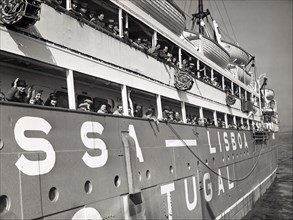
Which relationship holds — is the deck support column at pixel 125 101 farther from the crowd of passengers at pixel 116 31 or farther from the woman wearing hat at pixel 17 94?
the woman wearing hat at pixel 17 94

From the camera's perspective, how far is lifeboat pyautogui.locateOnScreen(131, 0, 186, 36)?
35.1ft

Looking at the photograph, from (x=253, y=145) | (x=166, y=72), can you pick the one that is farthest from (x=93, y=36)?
(x=253, y=145)

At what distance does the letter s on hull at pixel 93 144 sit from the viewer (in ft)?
19.7

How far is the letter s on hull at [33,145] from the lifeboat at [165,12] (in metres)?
6.25

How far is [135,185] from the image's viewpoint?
726 centimetres

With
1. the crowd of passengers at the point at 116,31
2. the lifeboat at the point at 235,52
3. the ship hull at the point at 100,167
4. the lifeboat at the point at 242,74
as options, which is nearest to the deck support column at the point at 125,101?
the ship hull at the point at 100,167

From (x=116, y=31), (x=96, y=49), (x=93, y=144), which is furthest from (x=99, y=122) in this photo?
(x=116, y=31)

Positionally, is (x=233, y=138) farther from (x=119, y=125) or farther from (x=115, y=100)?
(x=119, y=125)

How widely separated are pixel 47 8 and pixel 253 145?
61.7 feet

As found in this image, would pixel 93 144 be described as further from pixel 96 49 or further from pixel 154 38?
pixel 154 38

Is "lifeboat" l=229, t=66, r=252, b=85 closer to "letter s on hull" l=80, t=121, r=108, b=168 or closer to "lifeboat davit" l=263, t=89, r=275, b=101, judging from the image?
"lifeboat davit" l=263, t=89, r=275, b=101

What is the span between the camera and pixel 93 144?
20.4 ft

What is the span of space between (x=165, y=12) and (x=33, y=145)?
8361 mm

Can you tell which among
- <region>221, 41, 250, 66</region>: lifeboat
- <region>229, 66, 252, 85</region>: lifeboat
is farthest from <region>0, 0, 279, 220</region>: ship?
<region>221, 41, 250, 66</region>: lifeboat
